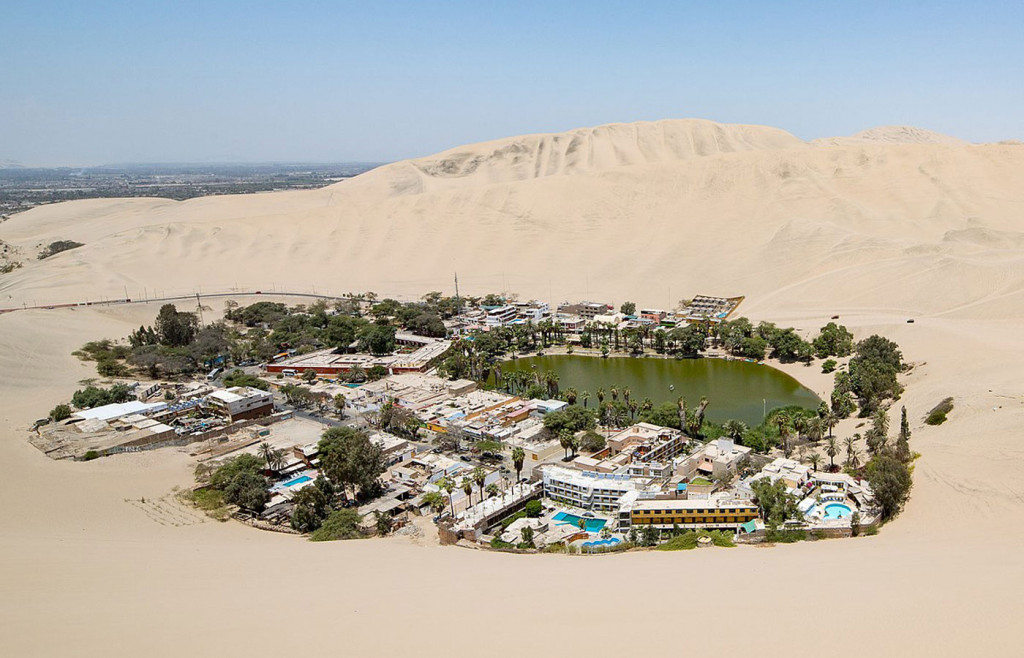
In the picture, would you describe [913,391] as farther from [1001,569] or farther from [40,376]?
[40,376]

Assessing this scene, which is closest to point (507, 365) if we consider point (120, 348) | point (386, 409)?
point (386, 409)

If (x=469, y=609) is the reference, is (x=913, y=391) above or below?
below

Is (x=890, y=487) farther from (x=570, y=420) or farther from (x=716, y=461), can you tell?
(x=570, y=420)

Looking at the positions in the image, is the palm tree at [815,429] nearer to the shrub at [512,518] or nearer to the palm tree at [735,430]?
the palm tree at [735,430]

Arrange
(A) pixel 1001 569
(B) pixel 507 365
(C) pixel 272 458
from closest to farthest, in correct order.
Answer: (A) pixel 1001 569 < (C) pixel 272 458 < (B) pixel 507 365

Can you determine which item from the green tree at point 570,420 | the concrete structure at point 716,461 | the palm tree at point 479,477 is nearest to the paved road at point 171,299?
the green tree at point 570,420

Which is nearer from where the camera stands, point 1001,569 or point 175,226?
point 1001,569
